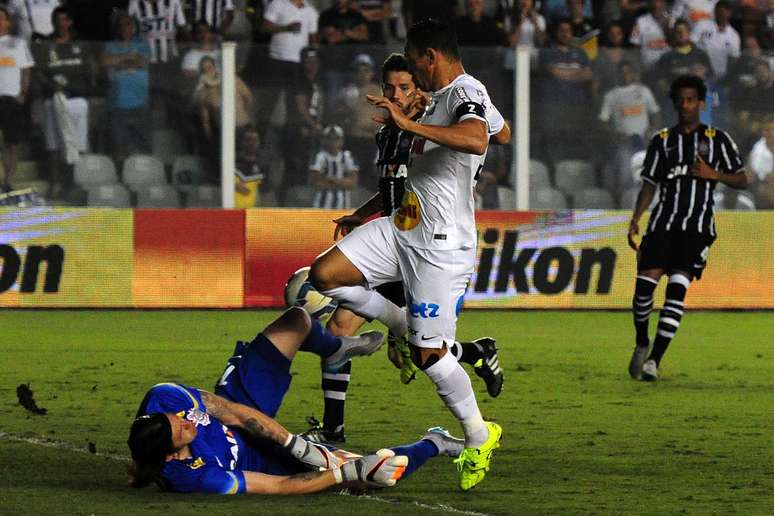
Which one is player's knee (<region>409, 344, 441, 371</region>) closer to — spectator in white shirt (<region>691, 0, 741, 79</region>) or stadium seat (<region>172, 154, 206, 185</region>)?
stadium seat (<region>172, 154, 206, 185</region>)

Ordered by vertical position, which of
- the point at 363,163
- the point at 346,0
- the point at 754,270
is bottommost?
the point at 754,270

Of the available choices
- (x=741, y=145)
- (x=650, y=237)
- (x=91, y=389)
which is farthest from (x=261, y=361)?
(x=741, y=145)

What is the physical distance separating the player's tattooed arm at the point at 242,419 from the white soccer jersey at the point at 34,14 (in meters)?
11.1

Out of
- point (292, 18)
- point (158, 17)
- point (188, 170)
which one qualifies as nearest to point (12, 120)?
point (188, 170)

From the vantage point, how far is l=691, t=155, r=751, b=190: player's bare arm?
36.5 ft

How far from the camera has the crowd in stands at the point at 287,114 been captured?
51.8ft

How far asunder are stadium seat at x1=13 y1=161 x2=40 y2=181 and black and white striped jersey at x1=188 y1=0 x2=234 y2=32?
109 inches

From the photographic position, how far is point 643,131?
16.5 metres

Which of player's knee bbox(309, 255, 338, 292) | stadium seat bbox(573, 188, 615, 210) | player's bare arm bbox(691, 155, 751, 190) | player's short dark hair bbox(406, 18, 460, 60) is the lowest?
stadium seat bbox(573, 188, 615, 210)

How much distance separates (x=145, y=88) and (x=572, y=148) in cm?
434

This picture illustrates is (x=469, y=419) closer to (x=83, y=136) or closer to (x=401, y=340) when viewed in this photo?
(x=401, y=340)

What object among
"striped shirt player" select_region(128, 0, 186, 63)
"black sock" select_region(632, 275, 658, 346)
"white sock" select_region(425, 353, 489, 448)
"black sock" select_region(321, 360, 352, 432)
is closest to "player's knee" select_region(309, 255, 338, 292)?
"white sock" select_region(425, 353, 489, 448)

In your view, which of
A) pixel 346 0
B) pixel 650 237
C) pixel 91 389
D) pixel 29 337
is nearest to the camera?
pixel 91 389

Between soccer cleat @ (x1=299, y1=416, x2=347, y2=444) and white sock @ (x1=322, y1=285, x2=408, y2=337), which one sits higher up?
white sock @ (x1=322, y1=285, x2=408, y2=337)
